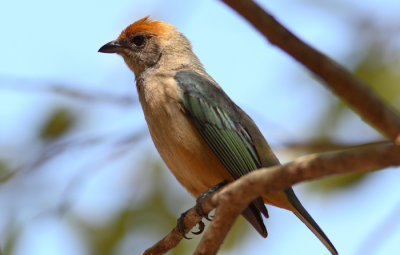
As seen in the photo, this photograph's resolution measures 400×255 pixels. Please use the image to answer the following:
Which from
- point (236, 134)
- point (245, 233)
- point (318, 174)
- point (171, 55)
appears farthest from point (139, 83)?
point (318, 174)

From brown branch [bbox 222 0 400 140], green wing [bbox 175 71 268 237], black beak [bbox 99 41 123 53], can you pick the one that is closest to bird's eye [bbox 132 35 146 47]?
black beak [bbox 99 41 123 53]

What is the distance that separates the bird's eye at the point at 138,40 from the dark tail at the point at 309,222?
7.73ft

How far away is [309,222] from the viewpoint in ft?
15.3

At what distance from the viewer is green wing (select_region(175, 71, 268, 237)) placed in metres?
4.62

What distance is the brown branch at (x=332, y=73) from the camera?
2.21 metres

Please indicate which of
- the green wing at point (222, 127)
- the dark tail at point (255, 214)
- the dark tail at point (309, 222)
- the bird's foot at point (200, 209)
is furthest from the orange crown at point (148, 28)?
the dark tail at point (255, 214)

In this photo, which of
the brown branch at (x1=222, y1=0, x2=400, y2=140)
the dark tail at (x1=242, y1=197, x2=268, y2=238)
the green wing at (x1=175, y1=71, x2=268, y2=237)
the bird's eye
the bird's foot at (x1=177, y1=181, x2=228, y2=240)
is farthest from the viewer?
the bird's eye

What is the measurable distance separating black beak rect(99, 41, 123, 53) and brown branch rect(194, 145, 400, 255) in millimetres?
3315

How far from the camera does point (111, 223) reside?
5949 mm

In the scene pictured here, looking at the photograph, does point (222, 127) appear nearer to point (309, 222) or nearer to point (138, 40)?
point (309, 222)

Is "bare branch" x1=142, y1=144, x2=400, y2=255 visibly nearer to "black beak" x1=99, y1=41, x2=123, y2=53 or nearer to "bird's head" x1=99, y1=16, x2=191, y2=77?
"bird's head" x1=99, y1=16, x2=191, y2=77

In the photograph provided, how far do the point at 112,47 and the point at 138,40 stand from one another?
281 millimetres

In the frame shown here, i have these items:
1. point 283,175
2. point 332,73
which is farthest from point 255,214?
point 332,73

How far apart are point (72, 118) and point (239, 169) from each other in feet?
8.94
